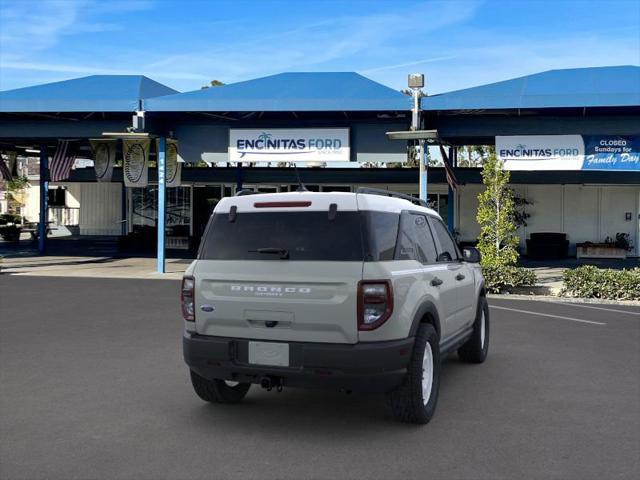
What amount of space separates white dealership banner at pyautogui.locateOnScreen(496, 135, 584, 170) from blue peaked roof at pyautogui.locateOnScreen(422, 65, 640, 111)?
1366 millimetres

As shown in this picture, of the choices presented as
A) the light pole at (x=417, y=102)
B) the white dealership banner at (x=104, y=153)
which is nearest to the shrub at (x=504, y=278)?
the light pole at (x=417, y=102)

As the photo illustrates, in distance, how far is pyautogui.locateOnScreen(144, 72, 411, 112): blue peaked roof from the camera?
1747 cm

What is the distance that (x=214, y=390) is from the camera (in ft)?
18.9

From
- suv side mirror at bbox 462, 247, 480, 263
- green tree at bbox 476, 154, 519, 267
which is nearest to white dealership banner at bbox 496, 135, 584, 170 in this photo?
green tree at bbox 476, 154, 519, 267

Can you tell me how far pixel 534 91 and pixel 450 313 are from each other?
12.3 m

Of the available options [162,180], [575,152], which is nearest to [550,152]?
[575,152]

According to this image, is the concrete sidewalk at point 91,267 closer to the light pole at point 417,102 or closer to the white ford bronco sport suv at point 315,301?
the light pole at point 417,102

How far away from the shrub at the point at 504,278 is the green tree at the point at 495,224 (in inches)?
11.9

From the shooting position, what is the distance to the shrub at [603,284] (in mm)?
14163

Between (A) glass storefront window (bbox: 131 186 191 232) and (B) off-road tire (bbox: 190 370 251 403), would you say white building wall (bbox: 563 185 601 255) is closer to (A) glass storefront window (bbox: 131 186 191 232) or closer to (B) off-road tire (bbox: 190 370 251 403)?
(A) glass storefront window (bbox: 131 186 191 232)

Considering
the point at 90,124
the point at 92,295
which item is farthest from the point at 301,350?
the point at 90,124

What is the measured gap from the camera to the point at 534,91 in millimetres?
16953

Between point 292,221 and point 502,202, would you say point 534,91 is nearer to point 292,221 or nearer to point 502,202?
point 502,202

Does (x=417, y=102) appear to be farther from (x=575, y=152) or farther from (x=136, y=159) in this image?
(x=136, y=159)
